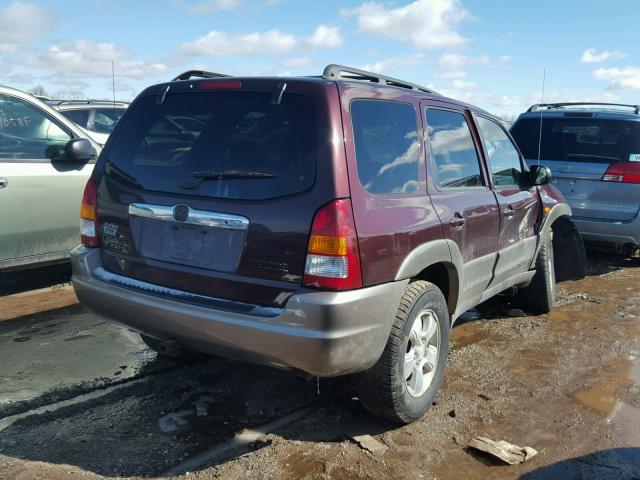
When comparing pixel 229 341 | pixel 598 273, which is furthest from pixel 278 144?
pixel 598 273

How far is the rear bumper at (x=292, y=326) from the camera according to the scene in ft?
8.74

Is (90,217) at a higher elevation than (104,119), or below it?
below

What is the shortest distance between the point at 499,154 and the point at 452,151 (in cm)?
100

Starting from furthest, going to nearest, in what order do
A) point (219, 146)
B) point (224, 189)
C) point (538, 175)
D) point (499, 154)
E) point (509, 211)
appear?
point (538, 175) < point (499, 154) < point (509, 211) < point (219, 146) < point (224, 189)

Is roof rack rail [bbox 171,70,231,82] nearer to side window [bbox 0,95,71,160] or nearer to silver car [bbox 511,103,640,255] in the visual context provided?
side window [bbox 0,95,71,160]

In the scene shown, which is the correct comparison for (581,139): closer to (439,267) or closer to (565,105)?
(565,105)

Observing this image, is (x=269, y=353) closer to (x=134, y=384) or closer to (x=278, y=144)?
(x=278, y=144)

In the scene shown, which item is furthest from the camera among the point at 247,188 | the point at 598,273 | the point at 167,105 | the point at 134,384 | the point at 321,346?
the point at 598,273

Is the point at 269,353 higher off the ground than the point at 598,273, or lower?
higher

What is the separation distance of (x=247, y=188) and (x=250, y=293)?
1.66ft

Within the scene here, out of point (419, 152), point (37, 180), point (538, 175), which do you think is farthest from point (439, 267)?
point (37, 180)

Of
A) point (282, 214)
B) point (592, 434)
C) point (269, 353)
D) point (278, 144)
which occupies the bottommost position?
point (592, 434)

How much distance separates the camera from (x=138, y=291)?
311cm

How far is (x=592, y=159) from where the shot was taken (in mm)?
6832
